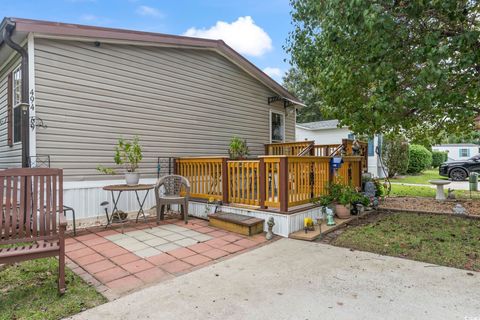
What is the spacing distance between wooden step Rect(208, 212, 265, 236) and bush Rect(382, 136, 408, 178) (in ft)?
37.4

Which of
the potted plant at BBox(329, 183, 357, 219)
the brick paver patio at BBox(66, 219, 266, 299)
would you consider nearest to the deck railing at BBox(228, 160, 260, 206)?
the brick paver patio at BBox(66, 219, 266, 299)

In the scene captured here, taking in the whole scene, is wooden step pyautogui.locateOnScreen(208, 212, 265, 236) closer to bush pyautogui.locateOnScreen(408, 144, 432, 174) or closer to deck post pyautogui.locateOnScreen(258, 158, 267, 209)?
deck post pyautogui.locateOnScreen(258, 158, 267, 209)

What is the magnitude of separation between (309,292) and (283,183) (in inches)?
88.6

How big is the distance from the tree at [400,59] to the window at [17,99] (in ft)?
19.3

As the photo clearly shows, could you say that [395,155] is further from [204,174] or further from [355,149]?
[204,174]

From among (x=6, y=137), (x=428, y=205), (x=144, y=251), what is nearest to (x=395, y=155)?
(x=428, y=205)

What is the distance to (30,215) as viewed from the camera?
9.91ft

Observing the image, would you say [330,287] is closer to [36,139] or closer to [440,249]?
[440,249]

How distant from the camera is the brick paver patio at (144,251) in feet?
10.8

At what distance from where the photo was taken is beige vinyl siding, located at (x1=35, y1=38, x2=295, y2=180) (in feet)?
17.8

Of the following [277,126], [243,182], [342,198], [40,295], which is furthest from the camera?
[277,126]

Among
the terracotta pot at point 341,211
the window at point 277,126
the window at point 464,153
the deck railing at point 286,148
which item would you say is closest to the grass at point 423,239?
the terracotta pot at point 341,211

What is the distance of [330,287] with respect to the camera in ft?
9.84

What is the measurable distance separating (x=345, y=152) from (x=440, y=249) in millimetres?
3856
